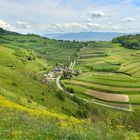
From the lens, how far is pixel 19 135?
12836mm

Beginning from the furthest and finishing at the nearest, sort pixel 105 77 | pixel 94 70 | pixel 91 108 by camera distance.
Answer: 1. pixel 94 70
2. pixel 105 77
3. pixel 91 108

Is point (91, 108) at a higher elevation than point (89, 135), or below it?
below

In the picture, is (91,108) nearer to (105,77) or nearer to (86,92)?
(86,92)

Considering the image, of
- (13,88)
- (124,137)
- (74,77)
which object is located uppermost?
(124,137)

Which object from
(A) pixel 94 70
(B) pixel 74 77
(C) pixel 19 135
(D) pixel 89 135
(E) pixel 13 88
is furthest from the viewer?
(A) pixel 94 70

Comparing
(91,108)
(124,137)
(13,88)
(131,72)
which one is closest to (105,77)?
(131,72)

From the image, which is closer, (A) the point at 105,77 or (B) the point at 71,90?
(B) the point at 71,90

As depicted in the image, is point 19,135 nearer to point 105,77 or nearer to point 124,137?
point 124,137

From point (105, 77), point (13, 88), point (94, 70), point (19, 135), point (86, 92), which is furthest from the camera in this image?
point (94, 70)

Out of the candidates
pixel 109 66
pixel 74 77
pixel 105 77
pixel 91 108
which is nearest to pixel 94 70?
pixel 109 66

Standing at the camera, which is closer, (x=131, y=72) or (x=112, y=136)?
(x=112, y=136)

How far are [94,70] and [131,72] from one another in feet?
109

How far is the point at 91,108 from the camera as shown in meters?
93.6

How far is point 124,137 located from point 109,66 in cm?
18153
